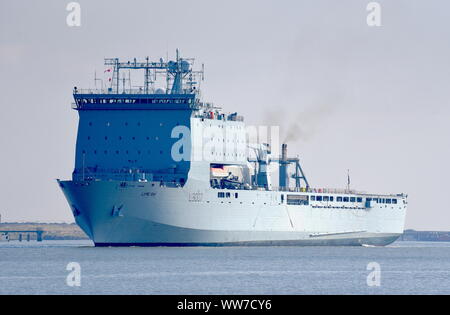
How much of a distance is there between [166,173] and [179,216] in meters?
3.33

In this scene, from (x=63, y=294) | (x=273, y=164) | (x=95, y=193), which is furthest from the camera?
(x=273, y=164)

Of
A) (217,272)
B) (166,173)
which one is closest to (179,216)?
(166,173)

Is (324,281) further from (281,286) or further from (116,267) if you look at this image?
(116,267)

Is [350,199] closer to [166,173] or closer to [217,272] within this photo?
[166,173]

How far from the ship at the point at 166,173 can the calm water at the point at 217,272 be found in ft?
5.49

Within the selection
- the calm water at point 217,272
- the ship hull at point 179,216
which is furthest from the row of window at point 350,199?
the calm water at point 217,272

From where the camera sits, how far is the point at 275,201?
312ft

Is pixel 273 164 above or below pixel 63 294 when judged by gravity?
above

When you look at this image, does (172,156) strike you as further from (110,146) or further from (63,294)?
(63,294)

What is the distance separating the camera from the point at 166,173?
85750 millimetres

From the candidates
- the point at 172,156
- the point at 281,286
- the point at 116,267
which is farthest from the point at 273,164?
the point at 281,286

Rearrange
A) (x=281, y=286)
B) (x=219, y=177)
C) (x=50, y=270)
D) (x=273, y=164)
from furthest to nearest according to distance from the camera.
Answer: (x=273, y=164) → (x=219, y=177) → (x=50, y=270) → (x=281, y=286)
